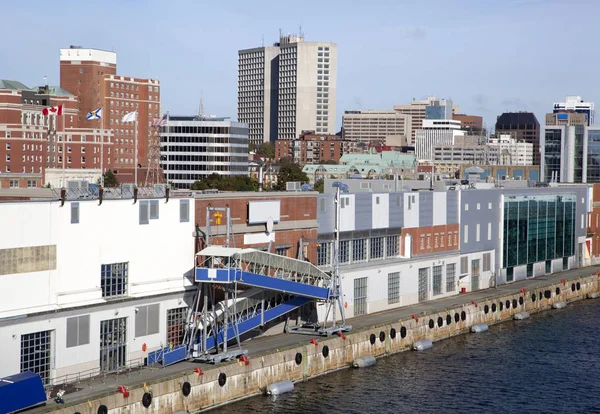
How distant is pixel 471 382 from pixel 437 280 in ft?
84.5

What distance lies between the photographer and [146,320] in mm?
59000

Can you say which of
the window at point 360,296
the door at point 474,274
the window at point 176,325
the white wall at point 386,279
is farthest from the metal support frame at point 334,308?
the door at point 474,274

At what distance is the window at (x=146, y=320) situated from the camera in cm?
5841

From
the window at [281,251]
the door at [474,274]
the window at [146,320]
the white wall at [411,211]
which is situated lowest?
the door at [474,274]

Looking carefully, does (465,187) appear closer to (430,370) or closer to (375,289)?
(375,289)

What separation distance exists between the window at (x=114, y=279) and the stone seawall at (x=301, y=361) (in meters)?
6.85

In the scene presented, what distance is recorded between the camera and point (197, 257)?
206ft

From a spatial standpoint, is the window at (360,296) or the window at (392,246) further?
the window at (392,246)

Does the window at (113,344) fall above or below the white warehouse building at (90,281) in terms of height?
below

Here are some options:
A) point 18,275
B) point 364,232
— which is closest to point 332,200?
point 364,232

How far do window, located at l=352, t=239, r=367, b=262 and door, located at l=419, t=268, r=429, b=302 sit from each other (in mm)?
8757

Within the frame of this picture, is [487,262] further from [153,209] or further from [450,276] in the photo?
[153,209]

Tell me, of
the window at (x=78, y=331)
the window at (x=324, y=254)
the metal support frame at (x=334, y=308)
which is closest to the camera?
the window at (x=78, y=331)

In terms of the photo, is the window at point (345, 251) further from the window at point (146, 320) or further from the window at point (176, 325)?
the window at point (146, 320)
